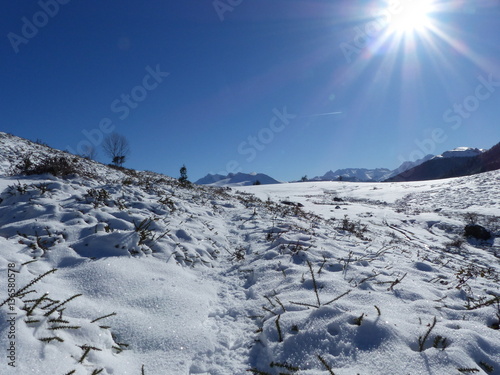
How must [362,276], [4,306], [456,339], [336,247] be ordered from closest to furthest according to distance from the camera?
[4,306] → [456,339] → [362,276] → [336,247]

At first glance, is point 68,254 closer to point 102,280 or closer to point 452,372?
point 102,280

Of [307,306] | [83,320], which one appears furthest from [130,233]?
[307,306]

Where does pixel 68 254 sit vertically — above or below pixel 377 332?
above

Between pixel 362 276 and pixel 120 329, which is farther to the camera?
pixel 362 276

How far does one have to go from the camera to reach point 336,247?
19.2ft

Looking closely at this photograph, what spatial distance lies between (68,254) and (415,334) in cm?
469

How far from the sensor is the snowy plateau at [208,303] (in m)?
2.25

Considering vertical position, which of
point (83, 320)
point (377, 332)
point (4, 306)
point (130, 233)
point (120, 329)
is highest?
point (130, 233)

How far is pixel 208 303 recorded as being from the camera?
3.62 m

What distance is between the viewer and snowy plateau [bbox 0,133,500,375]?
2246 millimetres
